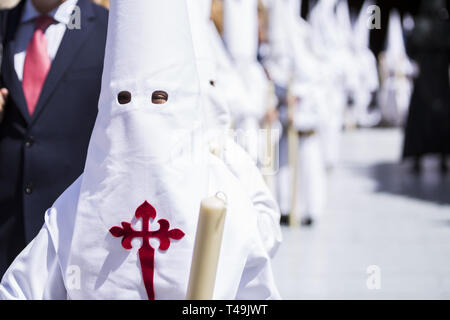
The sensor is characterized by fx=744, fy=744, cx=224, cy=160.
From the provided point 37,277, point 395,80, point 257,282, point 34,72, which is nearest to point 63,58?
point 34,72

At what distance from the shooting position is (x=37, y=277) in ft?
6.66

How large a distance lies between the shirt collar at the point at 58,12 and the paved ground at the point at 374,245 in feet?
8.45

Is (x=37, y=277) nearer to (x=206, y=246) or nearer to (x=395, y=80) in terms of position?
(x=206, y=246)

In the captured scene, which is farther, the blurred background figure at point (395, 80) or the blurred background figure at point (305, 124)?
the blurred background figure at point (395, 80)

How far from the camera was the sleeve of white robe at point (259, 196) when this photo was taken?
2316 mm

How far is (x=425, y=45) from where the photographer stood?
11.2m

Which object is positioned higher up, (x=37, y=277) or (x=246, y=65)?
(x=246, y=65)

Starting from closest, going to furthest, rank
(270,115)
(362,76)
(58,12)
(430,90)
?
(58,12) → (270,115) → (430,90) → (362,76)

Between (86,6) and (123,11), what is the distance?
30.4 inches

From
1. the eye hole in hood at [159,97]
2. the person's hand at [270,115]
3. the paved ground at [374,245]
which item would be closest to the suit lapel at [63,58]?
the eye hole in hood at [159,97]

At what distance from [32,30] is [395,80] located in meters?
18.2

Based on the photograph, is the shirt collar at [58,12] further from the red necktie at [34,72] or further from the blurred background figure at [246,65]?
the blurred background figure at [246,65]
